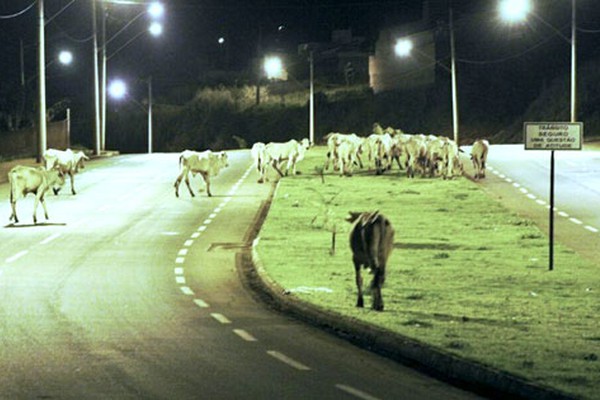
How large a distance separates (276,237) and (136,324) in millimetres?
14185

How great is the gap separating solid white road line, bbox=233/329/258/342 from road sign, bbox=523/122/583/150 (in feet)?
29.4

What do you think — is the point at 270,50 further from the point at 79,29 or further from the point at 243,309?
the point at 243,309

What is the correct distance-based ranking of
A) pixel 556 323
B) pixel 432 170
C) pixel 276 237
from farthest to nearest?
pixel 432 170 < pixel 276 237 < pixel 556 323

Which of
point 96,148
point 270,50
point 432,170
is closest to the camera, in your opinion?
point 432,170

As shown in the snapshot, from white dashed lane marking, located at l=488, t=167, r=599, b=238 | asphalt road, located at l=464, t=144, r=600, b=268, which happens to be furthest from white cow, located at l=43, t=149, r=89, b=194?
white dashed lane marking, located at l=488, t=167, r=599, b=238

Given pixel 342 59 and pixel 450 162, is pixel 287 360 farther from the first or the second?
pixel 342 59

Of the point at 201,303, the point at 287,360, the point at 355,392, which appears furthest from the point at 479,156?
the point at 355,392

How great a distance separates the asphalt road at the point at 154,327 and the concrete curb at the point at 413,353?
0.93 feet

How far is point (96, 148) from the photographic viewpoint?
71.4m

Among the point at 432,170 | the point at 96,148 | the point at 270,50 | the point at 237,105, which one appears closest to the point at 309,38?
the point at 270,50

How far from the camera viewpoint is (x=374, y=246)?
19.5m

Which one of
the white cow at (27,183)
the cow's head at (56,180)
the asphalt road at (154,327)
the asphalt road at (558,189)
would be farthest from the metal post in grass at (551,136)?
the cow's head at (56,180)

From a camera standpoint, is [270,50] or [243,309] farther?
[270,50]

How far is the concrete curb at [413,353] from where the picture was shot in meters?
12.9
